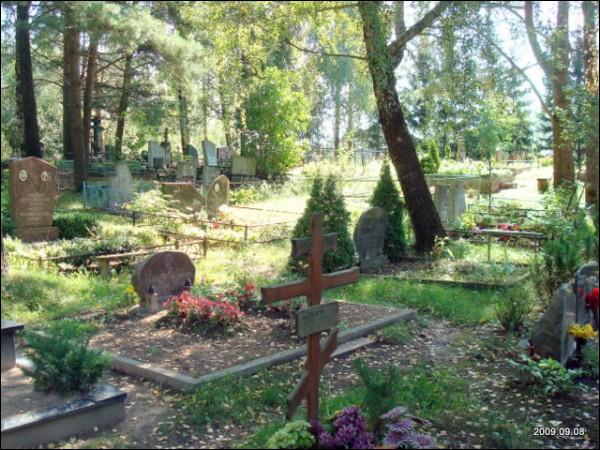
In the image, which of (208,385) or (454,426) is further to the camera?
(208,385)

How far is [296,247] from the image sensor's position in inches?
207

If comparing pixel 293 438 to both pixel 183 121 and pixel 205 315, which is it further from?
pixel 183 121

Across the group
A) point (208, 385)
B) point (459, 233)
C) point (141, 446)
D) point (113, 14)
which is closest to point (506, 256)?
point (459, 233)

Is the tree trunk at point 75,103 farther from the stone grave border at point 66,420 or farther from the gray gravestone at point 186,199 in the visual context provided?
the stone grave border at point 66,420

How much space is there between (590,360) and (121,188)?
1663 cm

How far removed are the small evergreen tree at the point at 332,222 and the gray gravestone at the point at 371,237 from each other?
251 millimetres

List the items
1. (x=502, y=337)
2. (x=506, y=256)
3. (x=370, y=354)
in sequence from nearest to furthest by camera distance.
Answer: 1. (x=370, y=354)
2. (x=502, y=337)
3. (x=506, y=256)

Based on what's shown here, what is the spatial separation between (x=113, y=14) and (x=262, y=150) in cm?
1466

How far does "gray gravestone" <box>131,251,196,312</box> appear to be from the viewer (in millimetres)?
8781

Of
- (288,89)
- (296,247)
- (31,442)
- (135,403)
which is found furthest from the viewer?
(288,89)

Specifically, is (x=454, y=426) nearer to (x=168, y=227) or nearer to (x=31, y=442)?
(x=31, y=442)

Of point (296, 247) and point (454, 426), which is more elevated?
point (296, 247)

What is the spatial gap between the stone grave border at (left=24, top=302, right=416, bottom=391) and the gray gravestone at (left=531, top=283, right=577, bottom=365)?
2.01m

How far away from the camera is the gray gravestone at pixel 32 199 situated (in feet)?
47.7
